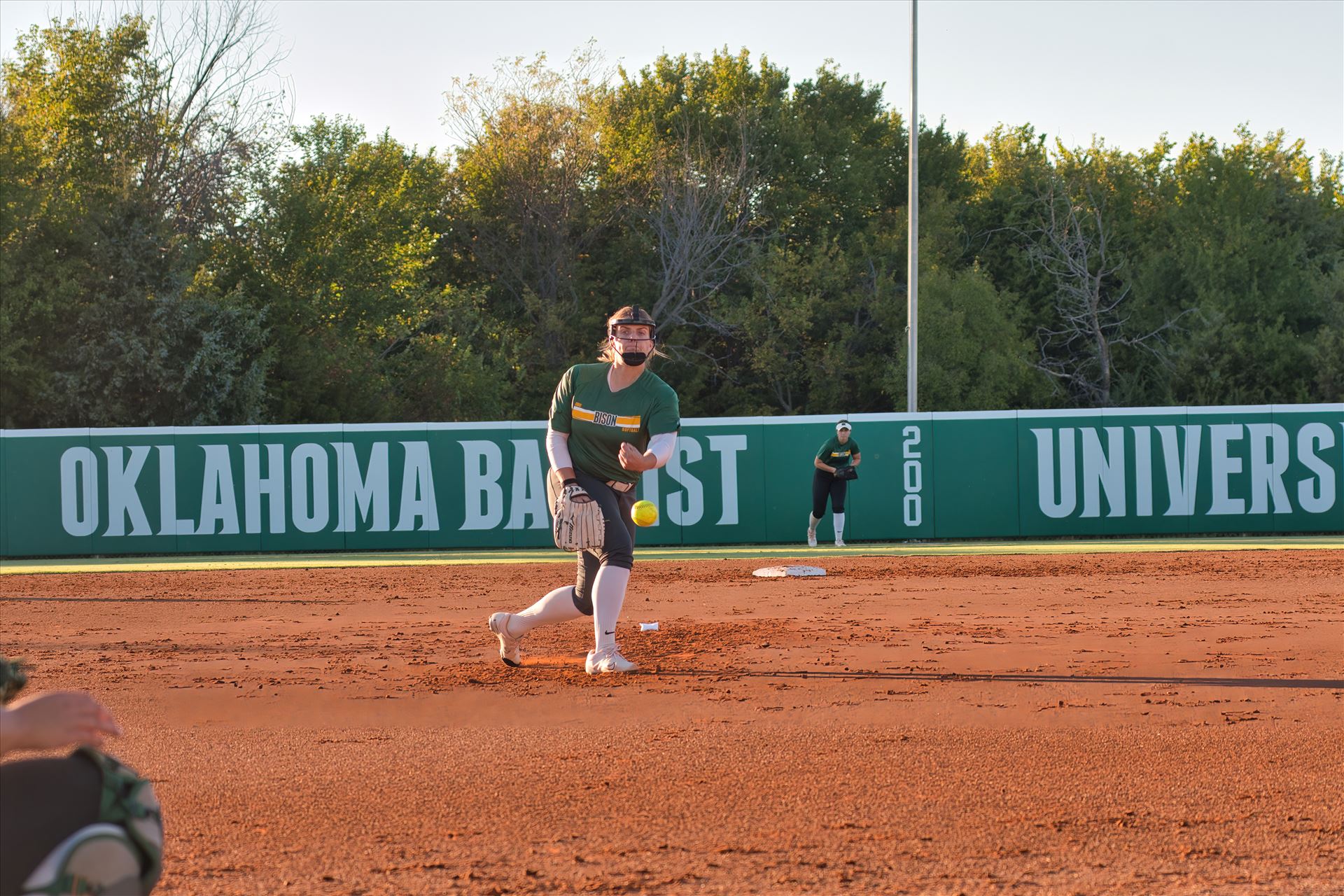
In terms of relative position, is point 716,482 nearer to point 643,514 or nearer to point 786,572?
point 786,572

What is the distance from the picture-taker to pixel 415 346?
38750 millimetres

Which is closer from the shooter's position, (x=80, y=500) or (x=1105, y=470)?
(x=80, y=500)

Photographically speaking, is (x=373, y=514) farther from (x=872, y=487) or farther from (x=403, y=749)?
(x=403, y=749)

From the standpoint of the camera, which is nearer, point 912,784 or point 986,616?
point 912,784

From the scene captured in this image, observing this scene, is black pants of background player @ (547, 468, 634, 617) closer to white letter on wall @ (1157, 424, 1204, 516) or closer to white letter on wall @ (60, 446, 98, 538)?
white letter on wall @ (60, 446, 98, 538)

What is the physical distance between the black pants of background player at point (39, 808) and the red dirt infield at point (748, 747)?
182 cm

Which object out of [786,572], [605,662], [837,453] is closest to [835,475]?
[837,453]

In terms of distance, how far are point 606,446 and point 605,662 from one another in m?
1.29

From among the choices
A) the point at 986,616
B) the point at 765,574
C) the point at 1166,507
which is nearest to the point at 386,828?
the point at 986,616

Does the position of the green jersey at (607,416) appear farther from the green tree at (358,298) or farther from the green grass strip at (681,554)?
the green tree at (358,298)

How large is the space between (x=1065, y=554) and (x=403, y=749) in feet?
45.5

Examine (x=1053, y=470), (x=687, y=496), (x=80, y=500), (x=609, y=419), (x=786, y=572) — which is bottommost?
(x=786, y=572)

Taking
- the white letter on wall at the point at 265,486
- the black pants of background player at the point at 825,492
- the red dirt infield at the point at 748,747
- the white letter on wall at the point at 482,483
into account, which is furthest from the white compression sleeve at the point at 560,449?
the white letter on wall at the point at 265,486

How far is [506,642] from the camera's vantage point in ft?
27.1
